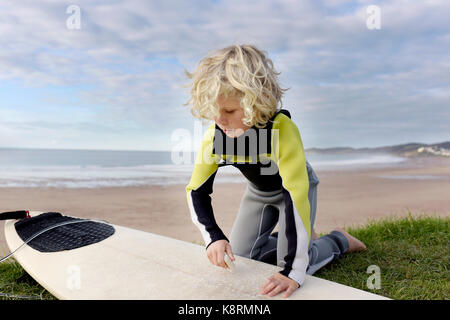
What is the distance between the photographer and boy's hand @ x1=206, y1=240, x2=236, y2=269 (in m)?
1.88

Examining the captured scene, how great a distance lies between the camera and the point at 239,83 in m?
1.60

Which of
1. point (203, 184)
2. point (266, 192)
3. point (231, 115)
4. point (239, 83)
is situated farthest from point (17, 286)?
point (239, 83)

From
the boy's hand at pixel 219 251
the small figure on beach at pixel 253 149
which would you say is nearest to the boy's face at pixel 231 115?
the small figure on beach at pixel 253 149

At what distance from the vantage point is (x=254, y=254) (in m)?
2.49

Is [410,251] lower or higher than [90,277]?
lower

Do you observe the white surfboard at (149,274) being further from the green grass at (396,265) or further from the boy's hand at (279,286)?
the green grass at (396,265)

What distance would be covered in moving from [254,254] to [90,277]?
1060 millimetres

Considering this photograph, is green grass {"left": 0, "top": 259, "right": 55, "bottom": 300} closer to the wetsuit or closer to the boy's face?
the wetsuit

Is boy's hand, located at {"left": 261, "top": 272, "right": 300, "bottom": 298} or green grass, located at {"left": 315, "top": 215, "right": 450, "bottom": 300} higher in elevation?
boy's hand, located at {"left": 261, "top": 272, "right": 300, "bottom": 298}

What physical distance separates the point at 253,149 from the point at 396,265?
1.51 meters

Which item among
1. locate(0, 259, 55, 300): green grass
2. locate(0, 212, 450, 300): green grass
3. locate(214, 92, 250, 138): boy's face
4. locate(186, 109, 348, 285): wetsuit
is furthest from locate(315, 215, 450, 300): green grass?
locate(0, 259, 55, 300): green grass
